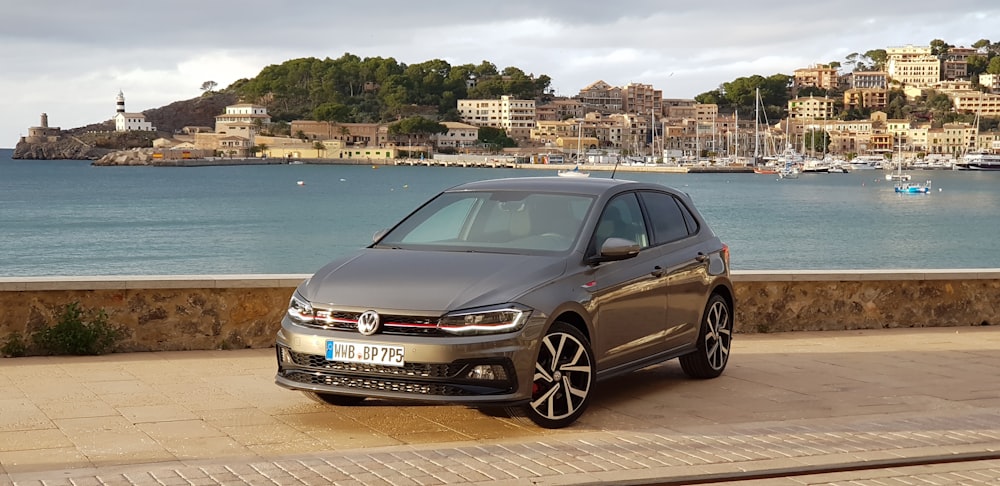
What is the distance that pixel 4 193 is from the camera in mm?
112375

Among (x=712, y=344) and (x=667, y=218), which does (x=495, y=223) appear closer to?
(x=667, y=218)

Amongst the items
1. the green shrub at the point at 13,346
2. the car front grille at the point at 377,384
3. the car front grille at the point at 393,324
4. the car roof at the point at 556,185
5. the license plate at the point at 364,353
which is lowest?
the green shrub at the point at 13,346

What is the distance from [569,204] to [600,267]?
1.88ft

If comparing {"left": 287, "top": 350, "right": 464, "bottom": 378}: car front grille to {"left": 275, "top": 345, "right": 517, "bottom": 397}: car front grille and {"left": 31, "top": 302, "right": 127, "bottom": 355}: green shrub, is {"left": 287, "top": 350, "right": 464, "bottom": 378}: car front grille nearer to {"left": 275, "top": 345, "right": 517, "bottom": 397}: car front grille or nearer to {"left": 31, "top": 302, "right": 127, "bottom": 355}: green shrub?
{"left": 275, "top": 345, "right": 517, "bottom": 397}: car front grille

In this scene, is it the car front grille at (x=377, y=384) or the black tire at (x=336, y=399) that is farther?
the black tire at (x=336, y=399)

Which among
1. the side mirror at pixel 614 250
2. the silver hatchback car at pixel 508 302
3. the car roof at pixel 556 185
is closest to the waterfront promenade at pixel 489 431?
the silver hatchback car at pixel 508 302

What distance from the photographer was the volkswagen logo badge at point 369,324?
6.81 metres

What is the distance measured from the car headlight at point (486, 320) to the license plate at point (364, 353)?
0.28 metres

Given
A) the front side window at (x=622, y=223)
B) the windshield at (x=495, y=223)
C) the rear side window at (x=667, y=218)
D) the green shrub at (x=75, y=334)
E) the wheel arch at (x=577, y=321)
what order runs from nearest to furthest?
the wheel arch at (x=577, y=321), the windshield at (x=495, y=223), the front side window at (x=622, y=223), the rear side window at (x=667, y=218), the green shrub at (x=75, y=334)

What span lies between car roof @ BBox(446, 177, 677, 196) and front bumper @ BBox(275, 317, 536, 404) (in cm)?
156

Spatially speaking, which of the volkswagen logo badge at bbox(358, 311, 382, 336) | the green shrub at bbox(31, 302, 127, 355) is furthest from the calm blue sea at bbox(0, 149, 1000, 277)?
the volkswagen logo badge at bbox(358, 311, 382, 336)

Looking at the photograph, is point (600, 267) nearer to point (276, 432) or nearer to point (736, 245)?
point (276, 432)

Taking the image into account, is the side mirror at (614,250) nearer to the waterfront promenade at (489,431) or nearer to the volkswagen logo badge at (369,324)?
the waterfront promenade at (489,431)

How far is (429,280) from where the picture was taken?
23.1ft
